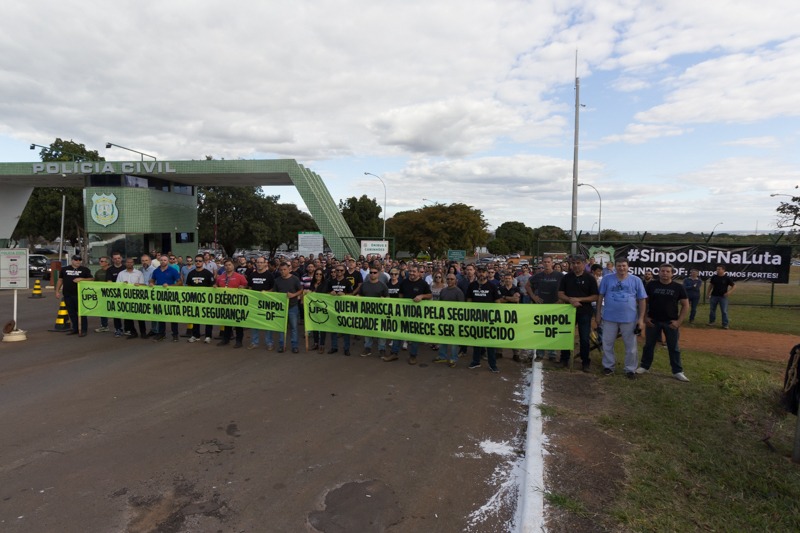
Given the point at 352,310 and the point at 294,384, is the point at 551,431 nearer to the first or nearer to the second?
the point at 294,384

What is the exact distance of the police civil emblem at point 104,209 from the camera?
82.0 feet

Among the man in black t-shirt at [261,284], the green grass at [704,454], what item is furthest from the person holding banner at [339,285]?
the green grass at [704,454]

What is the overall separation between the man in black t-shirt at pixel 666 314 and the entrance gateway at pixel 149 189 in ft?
58.1

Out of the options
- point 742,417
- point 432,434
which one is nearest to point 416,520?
point 432,434

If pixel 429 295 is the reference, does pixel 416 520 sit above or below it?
below

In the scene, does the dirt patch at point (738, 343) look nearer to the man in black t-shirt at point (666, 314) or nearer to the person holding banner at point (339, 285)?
the man in black t-shirt at point (666, 314)

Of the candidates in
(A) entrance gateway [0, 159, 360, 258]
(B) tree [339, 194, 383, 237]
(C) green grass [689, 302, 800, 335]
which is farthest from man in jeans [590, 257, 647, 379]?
(B) tree [339, 194, 383, 237]

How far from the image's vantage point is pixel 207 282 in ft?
33.4

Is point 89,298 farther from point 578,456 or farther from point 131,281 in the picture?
point 578,456

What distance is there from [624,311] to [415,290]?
3.53 m

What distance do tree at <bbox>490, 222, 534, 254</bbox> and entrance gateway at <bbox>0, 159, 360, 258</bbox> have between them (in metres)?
67.8

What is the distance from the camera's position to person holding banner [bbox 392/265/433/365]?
27.8 ft

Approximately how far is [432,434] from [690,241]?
1447cm

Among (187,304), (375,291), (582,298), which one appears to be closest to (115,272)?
(187,304)
